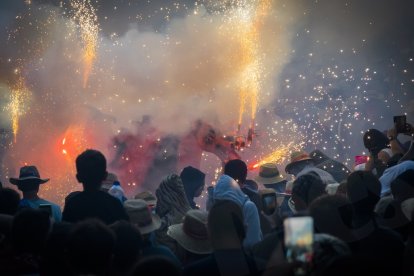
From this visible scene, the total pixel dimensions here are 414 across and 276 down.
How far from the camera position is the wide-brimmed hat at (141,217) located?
310cm

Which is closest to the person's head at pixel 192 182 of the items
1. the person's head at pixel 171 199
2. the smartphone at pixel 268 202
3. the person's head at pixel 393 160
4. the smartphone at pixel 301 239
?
the smartphone at pixel 268 202

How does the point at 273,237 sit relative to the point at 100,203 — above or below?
below

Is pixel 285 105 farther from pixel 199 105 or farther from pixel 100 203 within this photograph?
pixel 100 203

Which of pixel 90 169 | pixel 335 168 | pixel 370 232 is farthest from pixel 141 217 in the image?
pixel 335 168

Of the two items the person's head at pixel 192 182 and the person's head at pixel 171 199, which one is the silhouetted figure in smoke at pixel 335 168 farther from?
the person's head at pixel 171 199

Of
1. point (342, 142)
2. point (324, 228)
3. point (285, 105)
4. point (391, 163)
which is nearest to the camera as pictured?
point (324, 228)

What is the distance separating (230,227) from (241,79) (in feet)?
29.7

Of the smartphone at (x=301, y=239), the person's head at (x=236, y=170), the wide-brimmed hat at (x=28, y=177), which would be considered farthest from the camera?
the wide-brimmed hat at (x=28, y=177)

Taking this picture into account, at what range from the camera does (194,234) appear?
9.73 feet

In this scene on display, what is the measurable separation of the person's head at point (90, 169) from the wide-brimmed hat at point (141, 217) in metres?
0.26

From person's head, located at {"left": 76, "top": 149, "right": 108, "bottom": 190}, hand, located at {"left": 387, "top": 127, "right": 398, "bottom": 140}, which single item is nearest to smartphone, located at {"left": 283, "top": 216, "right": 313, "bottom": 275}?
person's head, located at {"left": 76, "top": 149, "right": 108, "bottom": 190}

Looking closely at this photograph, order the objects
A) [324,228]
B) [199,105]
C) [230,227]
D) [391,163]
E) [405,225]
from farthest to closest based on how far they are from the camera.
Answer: [199,105]
[391,163]
[405,225]
[230,227]
[324,228]

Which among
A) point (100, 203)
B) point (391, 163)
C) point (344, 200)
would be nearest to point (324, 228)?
point (344, 200)

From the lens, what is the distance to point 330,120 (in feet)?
54.4
